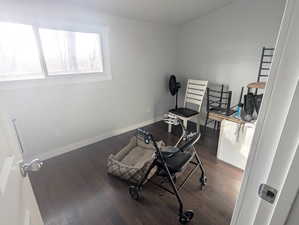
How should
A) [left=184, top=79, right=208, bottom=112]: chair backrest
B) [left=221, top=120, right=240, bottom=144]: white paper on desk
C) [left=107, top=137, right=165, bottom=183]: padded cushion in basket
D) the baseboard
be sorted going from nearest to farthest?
[left=107, top=137, right=165, bottom=183]: padded cushion in basket < [left=221, top=120, right=240, bottom=144]: white paper on desk < the baseboard < [left=184, top=79, right=208, bottom=112]: chair backrest

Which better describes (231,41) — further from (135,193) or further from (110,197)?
(110,197)

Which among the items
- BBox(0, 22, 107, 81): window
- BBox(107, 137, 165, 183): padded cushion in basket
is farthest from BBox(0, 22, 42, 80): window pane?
BBox(107, 137, 165, 183): padded cushion in basket

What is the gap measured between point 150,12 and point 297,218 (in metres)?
2.86

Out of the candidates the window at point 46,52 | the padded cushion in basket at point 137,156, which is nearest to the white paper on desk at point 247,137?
the padded cushion in basket at point 137,156

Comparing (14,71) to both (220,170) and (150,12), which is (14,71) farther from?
(220,170)

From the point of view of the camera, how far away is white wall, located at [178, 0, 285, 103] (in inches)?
95.7

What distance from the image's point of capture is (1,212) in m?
0.45

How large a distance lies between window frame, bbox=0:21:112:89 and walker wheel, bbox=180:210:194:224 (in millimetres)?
2142

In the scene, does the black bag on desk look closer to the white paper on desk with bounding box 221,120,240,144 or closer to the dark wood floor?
the white paper on desk with bounding box 221,120,240,144

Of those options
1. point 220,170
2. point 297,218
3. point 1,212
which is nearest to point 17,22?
point 1,212

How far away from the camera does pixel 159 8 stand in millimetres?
2512

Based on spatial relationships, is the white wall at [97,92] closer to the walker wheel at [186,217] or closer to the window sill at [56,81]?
the window sill at [56,81]

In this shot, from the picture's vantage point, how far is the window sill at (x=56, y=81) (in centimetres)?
191

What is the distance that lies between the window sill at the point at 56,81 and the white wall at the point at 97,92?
1.7 inches
